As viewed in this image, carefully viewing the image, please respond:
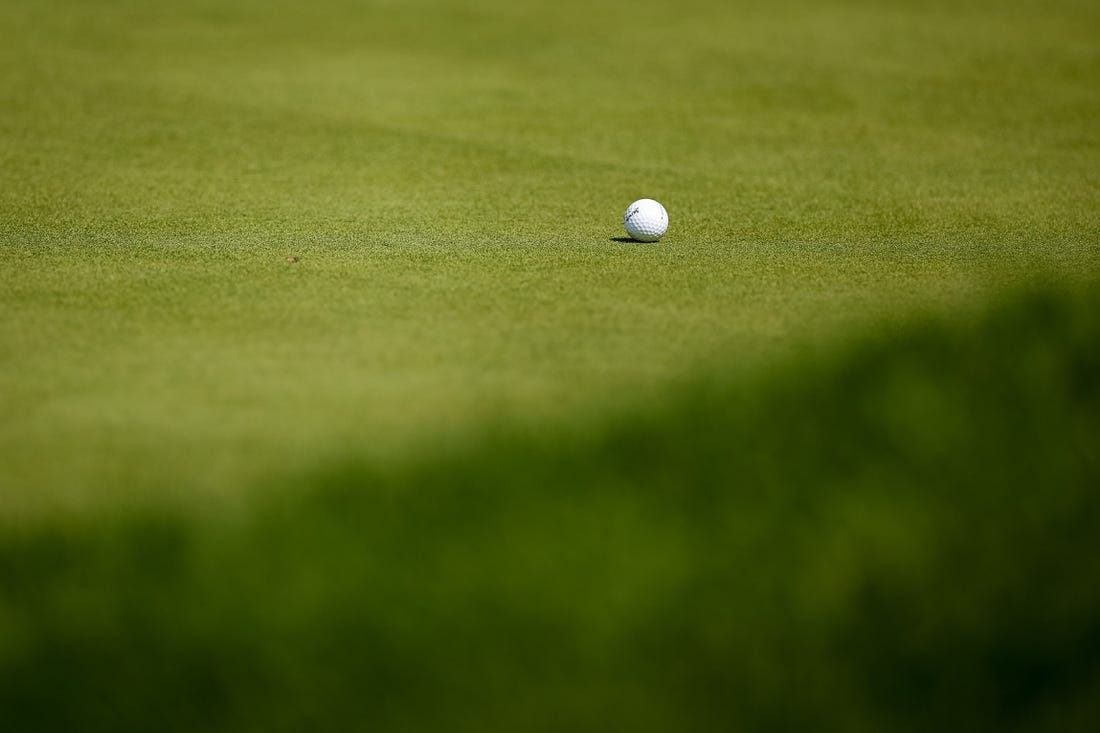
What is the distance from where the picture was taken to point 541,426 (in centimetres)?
333

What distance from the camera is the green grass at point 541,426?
243 cm

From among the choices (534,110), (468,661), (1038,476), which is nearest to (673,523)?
(468,661)

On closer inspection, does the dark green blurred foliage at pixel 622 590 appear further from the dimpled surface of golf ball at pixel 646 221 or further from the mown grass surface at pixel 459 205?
the dimpled surface of golf ball at pixel 646 221

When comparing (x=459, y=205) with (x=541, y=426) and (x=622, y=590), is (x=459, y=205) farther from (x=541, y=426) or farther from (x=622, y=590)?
(x=622, y=590)

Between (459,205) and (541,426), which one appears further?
(459,205)

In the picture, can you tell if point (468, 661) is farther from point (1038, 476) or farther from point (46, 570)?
point (1038, 476)

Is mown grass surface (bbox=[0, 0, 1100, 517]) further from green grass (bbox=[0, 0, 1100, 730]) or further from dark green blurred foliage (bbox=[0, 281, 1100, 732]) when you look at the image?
dark green blurred foliage (bbox=[0, 281, 1100, 732])

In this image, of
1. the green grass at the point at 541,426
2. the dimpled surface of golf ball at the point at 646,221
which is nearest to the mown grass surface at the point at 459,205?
the green grass at the point at 541,426

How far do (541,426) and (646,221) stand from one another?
246 centimetres

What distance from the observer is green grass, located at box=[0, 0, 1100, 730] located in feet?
7.96

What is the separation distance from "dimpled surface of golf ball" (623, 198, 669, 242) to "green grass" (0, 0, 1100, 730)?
3.7 inches

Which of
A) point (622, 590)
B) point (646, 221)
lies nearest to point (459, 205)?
point (646, 221)

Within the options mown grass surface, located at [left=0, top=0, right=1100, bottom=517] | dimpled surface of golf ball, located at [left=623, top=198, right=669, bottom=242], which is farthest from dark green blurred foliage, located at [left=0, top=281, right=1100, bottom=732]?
dimpled surface of golf ball, located at [left=623, top=198, right=669, bottom=242]

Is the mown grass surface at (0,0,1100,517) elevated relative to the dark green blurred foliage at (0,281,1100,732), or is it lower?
elevated
